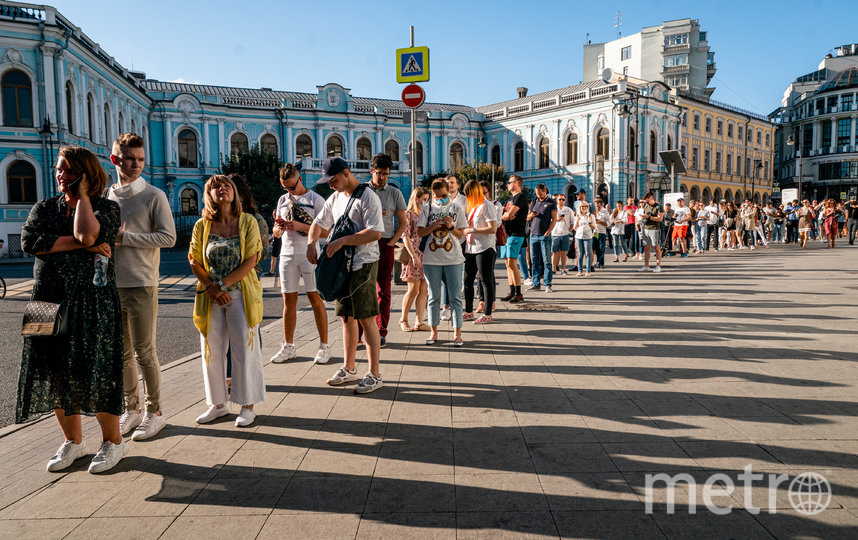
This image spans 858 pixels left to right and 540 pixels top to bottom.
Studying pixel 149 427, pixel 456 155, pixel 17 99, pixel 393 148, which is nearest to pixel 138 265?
pixel 149 427

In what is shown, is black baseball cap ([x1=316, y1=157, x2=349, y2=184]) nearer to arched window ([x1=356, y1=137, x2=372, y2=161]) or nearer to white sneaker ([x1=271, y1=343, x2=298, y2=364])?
white sneaker ([x1=271, y1=343, x2=298, y2=364])

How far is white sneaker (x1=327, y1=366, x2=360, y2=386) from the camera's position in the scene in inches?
208

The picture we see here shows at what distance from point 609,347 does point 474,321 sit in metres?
2.27

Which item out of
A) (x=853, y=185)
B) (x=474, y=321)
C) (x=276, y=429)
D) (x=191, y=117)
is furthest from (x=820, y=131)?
(x=276, y=429)

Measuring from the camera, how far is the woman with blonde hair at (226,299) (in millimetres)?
4289

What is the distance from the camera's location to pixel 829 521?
2785mm

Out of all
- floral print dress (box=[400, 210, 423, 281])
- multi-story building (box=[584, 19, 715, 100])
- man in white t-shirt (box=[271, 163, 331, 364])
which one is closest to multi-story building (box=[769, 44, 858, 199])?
multi-story building (box=[584, 19, 715, 100])

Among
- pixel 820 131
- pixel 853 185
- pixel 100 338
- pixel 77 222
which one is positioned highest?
pixel 820 131

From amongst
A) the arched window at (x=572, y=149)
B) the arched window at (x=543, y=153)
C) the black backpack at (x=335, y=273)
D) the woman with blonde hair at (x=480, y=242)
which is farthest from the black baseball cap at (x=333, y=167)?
the arched window at (x=543, y=153)

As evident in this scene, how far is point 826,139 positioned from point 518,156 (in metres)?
46.2

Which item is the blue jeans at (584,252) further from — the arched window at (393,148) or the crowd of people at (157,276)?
the arched window at (393,148)

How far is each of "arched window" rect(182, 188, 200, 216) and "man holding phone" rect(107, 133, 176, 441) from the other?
142ft

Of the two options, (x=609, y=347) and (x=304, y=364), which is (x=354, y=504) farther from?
(x=609, y=347)

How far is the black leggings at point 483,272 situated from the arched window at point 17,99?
2708 cm
